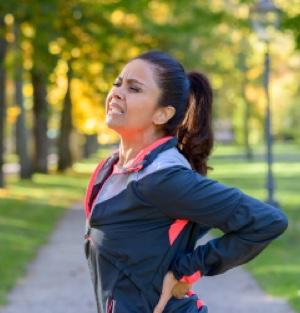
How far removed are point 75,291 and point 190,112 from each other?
22.6 feet

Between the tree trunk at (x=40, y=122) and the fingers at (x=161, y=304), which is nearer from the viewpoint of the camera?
the fingers at (x=161, y=304)

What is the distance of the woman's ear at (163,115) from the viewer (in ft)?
10.6

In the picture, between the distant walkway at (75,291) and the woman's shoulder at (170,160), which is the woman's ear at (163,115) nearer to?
the woman's shoulder at (170,160)

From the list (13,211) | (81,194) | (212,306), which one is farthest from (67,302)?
(81,194)

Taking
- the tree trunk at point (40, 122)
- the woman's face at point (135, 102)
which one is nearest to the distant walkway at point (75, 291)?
the woman's face at point (135, 102)

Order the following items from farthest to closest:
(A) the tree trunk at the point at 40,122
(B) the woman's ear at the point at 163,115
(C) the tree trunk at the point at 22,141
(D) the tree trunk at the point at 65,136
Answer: (D) the tree trunk at the point at 65,136, (A) the tree trunk at the point at 40,122, (C) the tree trunk at the point at 22,141, (B) the woman's ear at the point at 163,115

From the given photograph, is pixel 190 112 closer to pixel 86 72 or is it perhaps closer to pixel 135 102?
pixel 135 102

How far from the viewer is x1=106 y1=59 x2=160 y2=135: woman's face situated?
3.20m

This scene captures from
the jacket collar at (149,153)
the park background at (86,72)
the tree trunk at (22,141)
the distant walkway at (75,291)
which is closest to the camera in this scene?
the jacket collar at (149,153)

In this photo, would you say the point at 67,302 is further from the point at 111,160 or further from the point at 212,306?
the point at 111,160

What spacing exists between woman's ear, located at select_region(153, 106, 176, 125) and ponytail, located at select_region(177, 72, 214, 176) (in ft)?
0.31

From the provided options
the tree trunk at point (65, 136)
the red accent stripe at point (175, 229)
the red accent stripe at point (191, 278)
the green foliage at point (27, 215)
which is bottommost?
the tree trunk at point (65, 136)

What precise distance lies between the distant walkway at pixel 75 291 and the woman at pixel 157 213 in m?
5.46

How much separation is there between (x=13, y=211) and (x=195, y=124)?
1645cm
